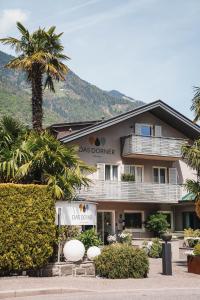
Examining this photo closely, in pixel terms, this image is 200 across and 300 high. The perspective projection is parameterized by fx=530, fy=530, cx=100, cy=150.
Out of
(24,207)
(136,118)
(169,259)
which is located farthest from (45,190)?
(136,118)

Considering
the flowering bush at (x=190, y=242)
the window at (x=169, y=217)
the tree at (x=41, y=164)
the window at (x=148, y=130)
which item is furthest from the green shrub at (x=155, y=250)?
the window at (x=148, y=130)

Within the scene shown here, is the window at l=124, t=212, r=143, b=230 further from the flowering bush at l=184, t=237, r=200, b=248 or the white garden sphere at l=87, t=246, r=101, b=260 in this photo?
the white garden sphere at l=87, t=246, r=101, b=260

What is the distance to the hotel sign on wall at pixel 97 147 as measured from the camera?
37344mm

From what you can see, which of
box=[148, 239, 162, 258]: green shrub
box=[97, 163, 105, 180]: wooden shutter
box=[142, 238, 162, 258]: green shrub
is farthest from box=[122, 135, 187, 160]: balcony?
box=[148, 239, 162, 258]: green shrub

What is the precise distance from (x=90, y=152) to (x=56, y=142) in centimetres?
1739

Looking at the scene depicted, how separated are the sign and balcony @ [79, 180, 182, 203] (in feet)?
50.9

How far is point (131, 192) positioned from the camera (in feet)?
123

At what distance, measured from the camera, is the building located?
37.1 m

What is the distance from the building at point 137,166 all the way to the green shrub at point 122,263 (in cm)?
1764

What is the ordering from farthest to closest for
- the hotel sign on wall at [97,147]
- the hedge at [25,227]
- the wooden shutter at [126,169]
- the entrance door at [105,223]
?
the wooden shutter at [126,169] < the entrance door at [105,223] < the hotel sign on wall at [97,147] < the hedge at [25,227]

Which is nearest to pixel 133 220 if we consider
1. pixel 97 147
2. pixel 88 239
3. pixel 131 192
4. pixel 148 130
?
pixel 131 192

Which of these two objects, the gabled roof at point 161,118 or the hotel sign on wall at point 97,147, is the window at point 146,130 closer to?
the gabled roof at point 161,118

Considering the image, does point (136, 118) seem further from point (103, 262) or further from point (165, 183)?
point (103, 262)

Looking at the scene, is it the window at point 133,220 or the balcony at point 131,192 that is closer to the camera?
the balcony at point 131,192
